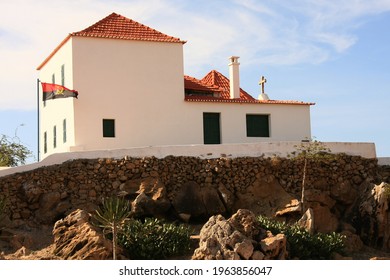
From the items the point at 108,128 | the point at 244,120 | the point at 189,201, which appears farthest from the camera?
the point at 244,120

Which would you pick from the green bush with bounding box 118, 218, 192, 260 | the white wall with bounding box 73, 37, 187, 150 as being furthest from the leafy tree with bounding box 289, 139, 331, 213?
the green bush with bounding box 118, 218, 192, 260

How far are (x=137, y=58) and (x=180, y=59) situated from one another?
2.15 metres

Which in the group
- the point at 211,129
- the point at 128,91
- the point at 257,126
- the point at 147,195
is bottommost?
the point at 147,195

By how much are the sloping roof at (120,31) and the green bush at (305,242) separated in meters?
11.5

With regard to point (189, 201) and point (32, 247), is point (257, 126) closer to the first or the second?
point (189, 201)

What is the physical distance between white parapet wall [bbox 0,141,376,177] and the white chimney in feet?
21.4

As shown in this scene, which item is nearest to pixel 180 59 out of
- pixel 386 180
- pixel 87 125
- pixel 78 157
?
pixel 87 125

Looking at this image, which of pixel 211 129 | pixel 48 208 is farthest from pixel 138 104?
pixel 48 208

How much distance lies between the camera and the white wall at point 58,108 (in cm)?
3434

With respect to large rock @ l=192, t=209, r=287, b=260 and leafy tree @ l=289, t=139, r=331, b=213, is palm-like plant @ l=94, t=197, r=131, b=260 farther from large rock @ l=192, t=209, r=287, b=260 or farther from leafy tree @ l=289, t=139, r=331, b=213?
leafy tree @ l=289, t=139, r=331, b=213

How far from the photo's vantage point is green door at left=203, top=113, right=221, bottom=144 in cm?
3579

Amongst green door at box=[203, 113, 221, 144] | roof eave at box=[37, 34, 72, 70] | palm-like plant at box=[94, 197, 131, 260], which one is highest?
roof eave at box=[37, 34, 72, 70]

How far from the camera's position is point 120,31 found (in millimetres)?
35938

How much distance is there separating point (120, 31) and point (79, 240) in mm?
13587
